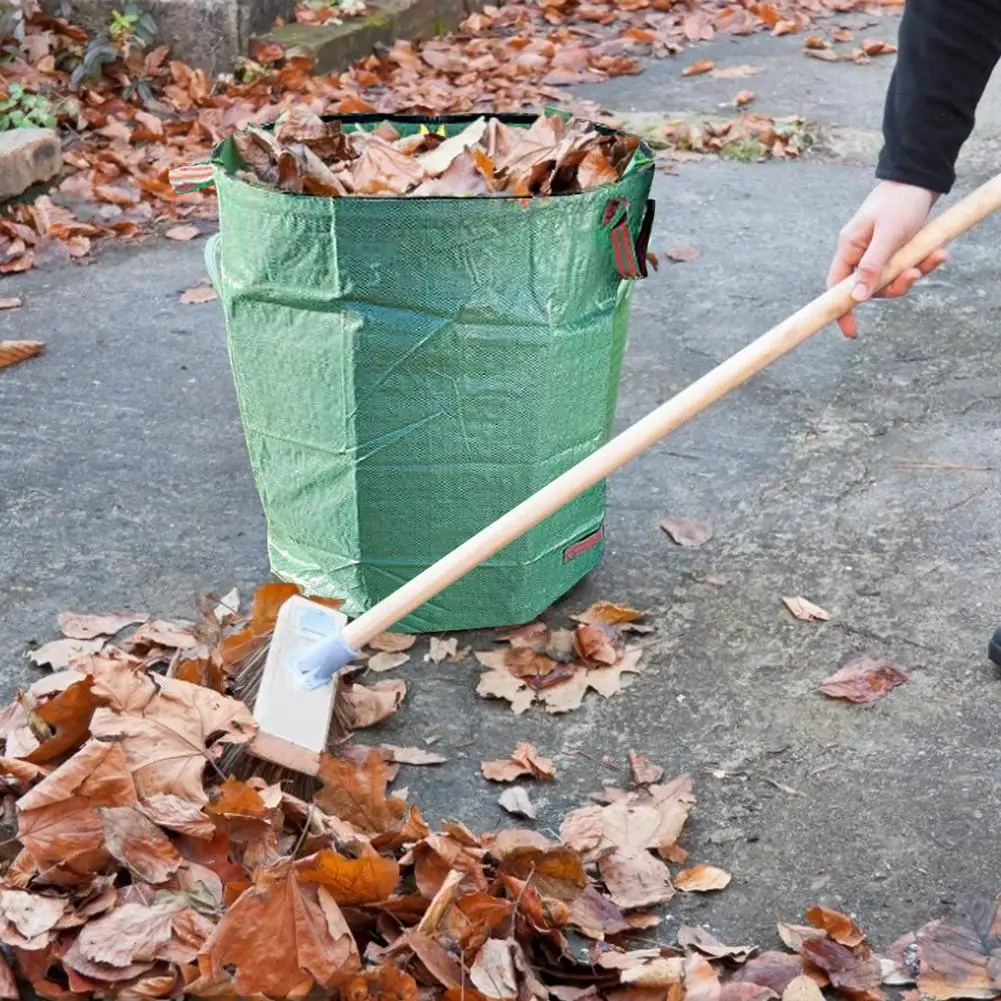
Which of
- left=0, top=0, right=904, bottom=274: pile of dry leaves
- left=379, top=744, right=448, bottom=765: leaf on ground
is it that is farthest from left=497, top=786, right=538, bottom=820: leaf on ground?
left=0, top=0, right=904, bottom=274: pile of dry leaves

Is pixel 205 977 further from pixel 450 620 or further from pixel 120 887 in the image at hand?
pixel 450 620

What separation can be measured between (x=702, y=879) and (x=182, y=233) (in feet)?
10.1

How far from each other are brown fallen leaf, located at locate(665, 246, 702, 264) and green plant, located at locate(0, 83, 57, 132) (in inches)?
83.4

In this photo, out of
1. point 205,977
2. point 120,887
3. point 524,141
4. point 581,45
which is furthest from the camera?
point 581,45

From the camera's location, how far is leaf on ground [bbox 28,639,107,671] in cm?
250

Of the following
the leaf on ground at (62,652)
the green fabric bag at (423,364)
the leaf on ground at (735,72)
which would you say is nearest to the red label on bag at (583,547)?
the green fabric bag at (423,364)

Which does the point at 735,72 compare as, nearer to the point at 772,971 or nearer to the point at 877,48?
the point at 877,48

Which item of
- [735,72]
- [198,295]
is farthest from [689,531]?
[735,72]

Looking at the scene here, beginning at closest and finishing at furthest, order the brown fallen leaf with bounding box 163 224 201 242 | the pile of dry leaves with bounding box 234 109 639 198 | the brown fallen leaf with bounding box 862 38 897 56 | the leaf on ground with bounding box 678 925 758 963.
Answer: the leaf on ground with bounding box 678 925 758 963 < the pile of dry leaves with bounding box 234 109 639 198 < the brown fallen leaf with bounding box 163 224 201 242 < the brown fallen leaf with bounding box 862 38 897 56

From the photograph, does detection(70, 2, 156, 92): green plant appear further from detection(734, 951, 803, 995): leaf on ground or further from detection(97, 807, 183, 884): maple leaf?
detection(734, 951, 803, 995): leaf on ground

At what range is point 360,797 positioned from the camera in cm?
204

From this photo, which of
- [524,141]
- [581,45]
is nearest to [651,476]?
[524,141]

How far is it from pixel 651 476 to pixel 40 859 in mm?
1704

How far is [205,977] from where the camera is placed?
166cm
